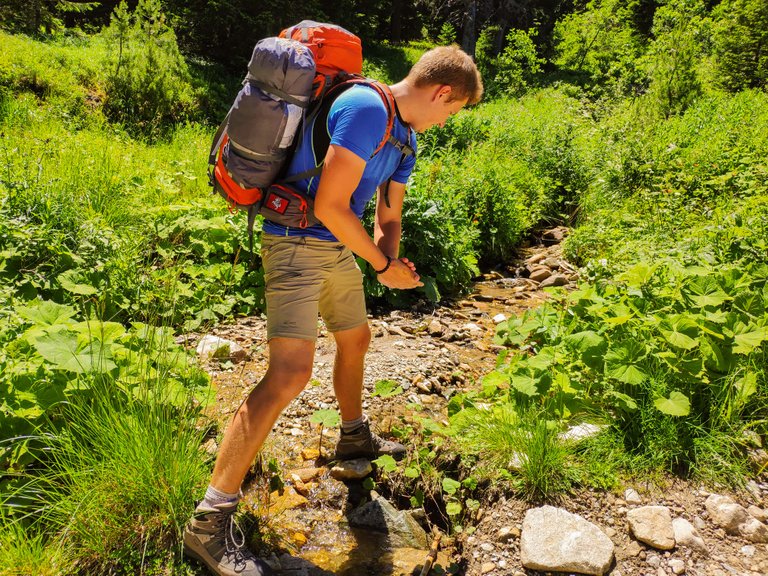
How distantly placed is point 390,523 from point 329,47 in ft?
7.36

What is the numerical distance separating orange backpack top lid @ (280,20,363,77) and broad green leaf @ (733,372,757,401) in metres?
2.49

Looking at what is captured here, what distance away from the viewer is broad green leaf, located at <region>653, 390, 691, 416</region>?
8.83 ft

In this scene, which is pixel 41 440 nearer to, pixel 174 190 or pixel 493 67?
pixel 174 190

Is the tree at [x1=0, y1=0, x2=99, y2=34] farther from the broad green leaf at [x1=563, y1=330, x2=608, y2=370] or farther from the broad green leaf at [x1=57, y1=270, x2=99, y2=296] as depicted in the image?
the broad green leaf at [x1=563, y1=330, x2=608, y2=370]

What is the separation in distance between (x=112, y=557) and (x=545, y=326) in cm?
279

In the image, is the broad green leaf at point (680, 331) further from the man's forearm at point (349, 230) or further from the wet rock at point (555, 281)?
the wet rock at point (555, 281)

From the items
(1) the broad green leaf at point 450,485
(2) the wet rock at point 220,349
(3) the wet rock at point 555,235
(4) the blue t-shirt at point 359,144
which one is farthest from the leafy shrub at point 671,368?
(3) the wet rock at point 555,235

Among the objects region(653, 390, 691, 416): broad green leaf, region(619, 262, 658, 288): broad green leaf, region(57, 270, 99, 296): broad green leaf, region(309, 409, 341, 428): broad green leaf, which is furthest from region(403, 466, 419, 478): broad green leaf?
region(57, 270, 99, 296): broad green leaf

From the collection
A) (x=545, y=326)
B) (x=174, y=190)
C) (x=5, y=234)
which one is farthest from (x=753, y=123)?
(x=5, y=234)

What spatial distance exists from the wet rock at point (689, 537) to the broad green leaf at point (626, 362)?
68 cm

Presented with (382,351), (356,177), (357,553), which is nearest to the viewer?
(356,177)

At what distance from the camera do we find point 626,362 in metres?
2.95

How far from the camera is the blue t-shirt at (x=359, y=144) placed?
2.00 metres

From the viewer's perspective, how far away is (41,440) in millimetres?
2305
